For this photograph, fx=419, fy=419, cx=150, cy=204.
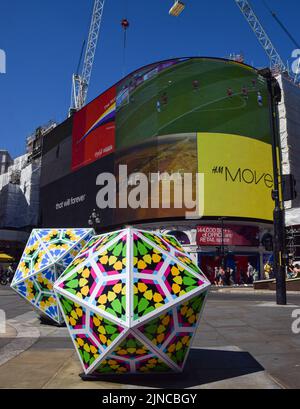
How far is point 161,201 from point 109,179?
10903mm

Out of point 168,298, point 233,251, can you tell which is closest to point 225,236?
point 233,251

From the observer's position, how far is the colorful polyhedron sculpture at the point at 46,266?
10.6 metres

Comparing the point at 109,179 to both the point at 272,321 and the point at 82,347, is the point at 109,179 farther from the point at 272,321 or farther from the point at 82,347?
the point at 82,347

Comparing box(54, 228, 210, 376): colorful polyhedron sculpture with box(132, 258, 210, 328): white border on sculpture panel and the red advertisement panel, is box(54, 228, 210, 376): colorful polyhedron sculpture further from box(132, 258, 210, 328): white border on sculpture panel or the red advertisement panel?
the red advertisement panel

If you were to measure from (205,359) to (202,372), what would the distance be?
0.95 metres

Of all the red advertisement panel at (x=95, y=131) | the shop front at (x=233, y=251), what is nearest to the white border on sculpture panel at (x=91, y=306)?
the shop front at (x=233, y=251)

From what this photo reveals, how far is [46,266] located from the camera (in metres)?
10.6

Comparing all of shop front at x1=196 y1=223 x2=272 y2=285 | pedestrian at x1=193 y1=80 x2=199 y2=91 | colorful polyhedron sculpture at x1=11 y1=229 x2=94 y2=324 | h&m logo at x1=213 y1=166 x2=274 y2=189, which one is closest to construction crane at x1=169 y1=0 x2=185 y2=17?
pedestrian at x1=193 y1=80 x2=199 y2=91

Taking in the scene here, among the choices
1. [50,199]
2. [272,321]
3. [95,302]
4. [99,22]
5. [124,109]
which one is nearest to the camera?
[95,302]

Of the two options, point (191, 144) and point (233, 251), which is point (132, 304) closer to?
point (233, 251)

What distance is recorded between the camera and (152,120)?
50.8 meters

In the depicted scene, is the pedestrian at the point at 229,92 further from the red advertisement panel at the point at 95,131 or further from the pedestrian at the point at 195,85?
the red advertisement panel at the point at 95,131

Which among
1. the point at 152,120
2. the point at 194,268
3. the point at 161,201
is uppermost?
the point at 152,120
